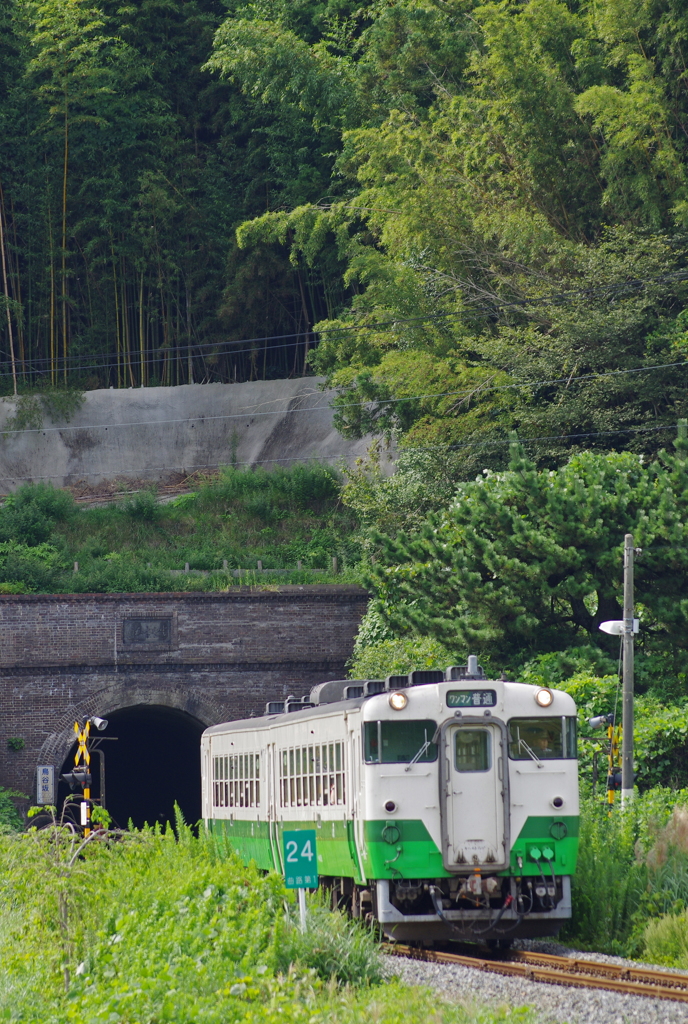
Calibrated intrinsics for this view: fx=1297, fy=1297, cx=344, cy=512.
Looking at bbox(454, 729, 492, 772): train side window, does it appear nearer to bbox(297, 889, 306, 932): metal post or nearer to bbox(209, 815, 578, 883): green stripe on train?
bbox(209, 815, 578, 883): green stripe on train

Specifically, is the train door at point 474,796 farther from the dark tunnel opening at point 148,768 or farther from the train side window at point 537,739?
the dark tunnel opening at point 148,768

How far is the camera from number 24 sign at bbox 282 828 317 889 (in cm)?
1101

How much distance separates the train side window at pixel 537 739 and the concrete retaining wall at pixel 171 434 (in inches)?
1252

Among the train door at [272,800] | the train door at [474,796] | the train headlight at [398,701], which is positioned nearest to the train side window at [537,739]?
the train door at [474,796]

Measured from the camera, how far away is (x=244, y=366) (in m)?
51.2

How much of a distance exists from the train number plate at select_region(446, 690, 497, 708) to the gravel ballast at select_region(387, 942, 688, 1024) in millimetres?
2598

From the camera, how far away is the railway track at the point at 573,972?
10273 mm

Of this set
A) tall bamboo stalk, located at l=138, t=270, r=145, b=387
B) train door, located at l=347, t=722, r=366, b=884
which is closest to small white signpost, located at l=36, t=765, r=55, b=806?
train door, located at l=347, t=722, r=366, b=884

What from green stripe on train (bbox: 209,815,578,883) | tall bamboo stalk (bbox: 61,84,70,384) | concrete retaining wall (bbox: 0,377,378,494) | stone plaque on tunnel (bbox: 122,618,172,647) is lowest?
green stripe on train (bbox: 209,815,578,883)

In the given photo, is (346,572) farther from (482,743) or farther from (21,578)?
(482,743)

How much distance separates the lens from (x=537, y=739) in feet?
43.9

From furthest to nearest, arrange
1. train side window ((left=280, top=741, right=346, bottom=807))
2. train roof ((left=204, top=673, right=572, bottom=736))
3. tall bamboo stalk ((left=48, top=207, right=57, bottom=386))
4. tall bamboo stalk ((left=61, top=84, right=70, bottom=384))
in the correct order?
1. tall bamboo stalk ((left=48, top=207, right=57, bottom=386))
2. tall bamboo stalk ((left=61, top=84, right=70, bottom=384))
3. train side window ((left=280, top=741, right=346, bottom=807))
4. train roof ((left=204, top=673, right=572, bottom=736))

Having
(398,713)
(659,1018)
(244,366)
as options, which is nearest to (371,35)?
(244,366)

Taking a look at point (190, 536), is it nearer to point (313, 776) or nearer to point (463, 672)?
point (313, 776)
